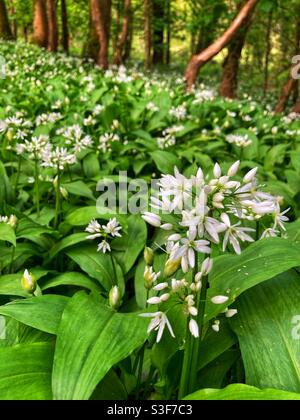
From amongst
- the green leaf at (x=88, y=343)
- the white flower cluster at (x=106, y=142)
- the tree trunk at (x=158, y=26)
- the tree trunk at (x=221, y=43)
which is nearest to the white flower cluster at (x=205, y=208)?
the green leaf at (x=88, y=343)

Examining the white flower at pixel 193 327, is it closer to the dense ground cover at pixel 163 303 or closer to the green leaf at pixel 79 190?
the dense ground cover at pixel 163 303

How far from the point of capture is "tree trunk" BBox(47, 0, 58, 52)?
15.9 metres

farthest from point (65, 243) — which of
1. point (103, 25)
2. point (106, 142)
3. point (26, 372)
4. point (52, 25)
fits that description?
point (52, 25)

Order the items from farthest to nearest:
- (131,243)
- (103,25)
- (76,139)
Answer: (103,25) → (76,139) → (131,243)

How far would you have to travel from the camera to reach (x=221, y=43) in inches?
353

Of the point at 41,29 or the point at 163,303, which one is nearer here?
the point at 163,303

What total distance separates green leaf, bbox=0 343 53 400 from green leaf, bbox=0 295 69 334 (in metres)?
0.07

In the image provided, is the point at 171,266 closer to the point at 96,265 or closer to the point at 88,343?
the point at 88,343

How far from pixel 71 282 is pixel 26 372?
78 centimetres

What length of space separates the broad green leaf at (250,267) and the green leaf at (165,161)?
2057 millimetres

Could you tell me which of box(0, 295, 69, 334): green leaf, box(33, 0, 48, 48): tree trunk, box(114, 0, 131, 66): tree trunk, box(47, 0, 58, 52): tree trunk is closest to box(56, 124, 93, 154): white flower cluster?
box(0, 295, 69, 334): green leaf

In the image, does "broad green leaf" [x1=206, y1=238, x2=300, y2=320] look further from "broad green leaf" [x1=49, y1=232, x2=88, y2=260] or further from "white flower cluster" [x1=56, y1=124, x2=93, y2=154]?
"white flower cluster" [x1=56, y1=124, x2=93, y2=154]

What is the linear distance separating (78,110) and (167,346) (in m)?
4.24

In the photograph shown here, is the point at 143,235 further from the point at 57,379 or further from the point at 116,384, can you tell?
the point at 57,379
